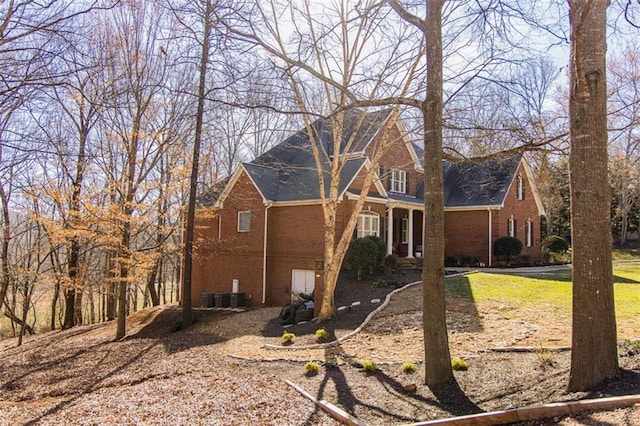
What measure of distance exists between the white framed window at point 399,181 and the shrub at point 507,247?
561 cm

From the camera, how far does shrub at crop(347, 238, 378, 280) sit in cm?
1797

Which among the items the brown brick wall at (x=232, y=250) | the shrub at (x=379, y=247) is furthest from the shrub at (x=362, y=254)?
the brown brick wall at (x=232, y=250)

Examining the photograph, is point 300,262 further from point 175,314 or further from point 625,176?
point 625,176

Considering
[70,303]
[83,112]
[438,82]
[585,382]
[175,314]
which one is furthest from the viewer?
[70,303]

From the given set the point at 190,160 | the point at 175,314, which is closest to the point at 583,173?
the point at 190,160

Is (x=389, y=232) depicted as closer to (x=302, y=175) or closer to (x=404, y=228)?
(x=404, y=228)

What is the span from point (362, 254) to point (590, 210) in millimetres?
12776

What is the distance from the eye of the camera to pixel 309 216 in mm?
19562

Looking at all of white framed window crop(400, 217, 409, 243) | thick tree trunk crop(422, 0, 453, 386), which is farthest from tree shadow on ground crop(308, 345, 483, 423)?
white framed window crop(400, 217, 409, 243)

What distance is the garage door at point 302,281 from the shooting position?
62.5 feet

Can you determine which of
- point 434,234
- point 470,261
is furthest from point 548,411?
point 470,261

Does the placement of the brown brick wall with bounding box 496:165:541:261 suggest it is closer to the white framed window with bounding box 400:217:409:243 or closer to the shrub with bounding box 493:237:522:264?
the shrub with bounding box 493:237:522:264

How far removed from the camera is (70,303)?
Answer: 2247 cm

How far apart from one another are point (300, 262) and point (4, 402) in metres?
11.9
